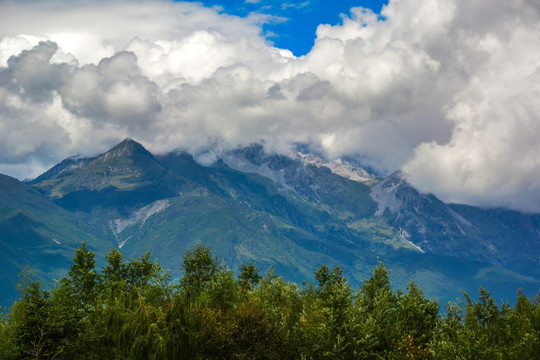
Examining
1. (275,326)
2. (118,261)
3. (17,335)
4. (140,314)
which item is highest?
(118,261)

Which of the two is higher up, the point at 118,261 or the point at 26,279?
the point at 118,261

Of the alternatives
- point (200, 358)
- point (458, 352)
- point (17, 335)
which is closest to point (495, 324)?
point (458, 352)

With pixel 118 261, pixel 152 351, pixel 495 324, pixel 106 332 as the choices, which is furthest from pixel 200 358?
pixel 118 261

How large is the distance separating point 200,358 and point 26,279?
47.8 meters

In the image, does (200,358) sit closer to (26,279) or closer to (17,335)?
(17,335)

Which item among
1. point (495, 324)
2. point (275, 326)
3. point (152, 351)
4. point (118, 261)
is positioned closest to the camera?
point (152, 351)

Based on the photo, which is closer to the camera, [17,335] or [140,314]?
[140,314]

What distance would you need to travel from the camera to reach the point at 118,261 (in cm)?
17050

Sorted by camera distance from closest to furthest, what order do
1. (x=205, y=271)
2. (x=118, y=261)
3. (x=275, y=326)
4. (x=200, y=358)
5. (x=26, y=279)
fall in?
(x=200, y=358) → (x=275, y=326) → (x=26, y=279) → (x=118, y=261) → (x=205, y=271)

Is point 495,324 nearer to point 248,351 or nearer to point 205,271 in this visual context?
point 248,351

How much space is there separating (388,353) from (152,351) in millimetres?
37456

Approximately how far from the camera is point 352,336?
84.0m

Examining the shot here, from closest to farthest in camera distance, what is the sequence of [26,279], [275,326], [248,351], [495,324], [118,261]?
1. [248,351]
2. [275,326]
3. [26,279]
4. [495,324]
5. [118,261]

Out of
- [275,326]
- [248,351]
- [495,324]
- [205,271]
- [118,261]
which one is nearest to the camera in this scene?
[248,351]
